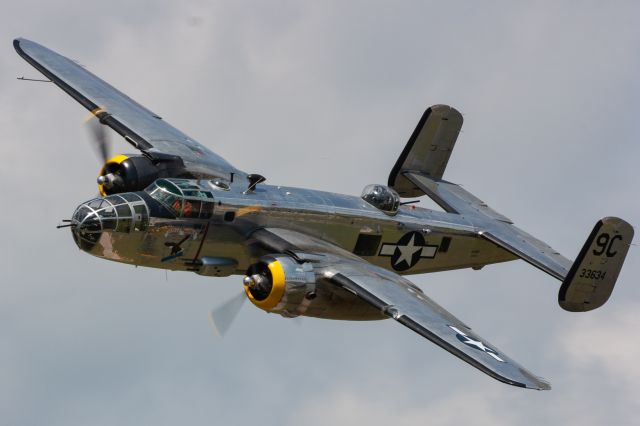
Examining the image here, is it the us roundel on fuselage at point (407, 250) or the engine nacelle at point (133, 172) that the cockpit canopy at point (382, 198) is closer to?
the us roundel on fuselage at point (407, 250)

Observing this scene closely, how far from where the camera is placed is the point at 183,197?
107ft

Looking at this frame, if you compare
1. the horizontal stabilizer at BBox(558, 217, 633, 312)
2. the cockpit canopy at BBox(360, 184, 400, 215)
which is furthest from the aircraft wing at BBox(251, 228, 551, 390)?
the horizontal stabilizer at BBox(558, 217, 633, 312)

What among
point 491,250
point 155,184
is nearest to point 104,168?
point 155,184

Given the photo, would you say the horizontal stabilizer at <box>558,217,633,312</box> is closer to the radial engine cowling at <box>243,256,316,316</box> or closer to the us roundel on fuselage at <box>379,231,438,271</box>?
the us roundel on fuselage at <box>379,231,438,271</box>

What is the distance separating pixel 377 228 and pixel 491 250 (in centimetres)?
426

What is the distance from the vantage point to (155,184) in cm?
3291

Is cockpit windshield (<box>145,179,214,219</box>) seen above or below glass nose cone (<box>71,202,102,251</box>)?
above

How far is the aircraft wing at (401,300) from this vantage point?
29578 mm

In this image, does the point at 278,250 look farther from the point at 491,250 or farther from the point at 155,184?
the point at 491,250

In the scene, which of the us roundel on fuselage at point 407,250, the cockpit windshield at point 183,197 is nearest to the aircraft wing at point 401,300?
the cockpit windshield at point 183,197

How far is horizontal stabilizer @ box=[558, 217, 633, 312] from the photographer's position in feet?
112

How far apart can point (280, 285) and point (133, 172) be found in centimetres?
548

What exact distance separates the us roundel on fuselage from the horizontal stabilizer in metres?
4.13

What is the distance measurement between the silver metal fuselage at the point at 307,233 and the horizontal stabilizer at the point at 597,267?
13.8 ft
